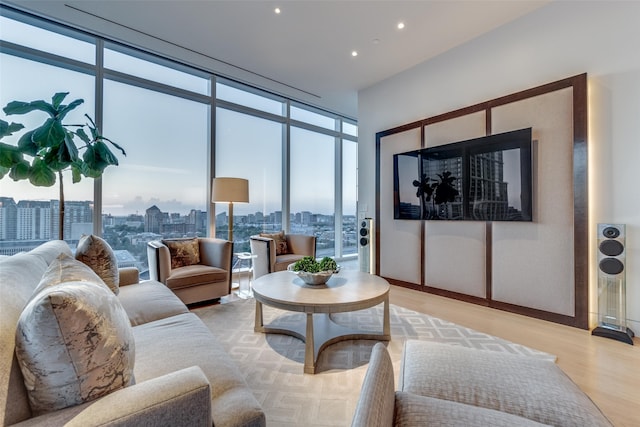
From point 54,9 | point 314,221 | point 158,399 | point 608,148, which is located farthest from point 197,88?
point 608,148

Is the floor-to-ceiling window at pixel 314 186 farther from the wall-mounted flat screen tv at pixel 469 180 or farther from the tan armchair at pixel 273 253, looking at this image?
the wall-mounted flat screen tv at pixel 469 180

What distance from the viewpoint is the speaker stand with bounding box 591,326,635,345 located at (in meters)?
2.34

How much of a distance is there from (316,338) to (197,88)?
154 inches

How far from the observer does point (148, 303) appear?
1950 millimetres

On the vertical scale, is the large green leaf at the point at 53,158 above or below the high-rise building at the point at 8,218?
above

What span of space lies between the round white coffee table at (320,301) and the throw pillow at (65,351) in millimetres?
1224

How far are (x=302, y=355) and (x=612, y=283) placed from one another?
107 inches

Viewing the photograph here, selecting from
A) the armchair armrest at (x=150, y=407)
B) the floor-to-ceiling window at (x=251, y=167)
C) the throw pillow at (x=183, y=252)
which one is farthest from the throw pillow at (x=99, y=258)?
the floor-to-ceiling window at (x=251, y=167)

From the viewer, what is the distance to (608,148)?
254 cm

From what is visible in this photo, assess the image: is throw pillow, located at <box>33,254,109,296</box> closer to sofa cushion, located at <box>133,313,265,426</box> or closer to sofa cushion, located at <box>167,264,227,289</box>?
sofa cushion, located at <box>133,313,265,426</box>

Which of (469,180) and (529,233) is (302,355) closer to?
(529,233)

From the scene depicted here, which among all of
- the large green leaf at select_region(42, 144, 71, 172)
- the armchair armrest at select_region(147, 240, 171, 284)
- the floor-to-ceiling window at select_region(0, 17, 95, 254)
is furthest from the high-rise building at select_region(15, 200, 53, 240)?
the armchair armrest at select_region(147, 240, 171, 284)

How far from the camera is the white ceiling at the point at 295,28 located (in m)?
2.92

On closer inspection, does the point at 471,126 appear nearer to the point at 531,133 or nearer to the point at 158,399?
the point at 531,133
